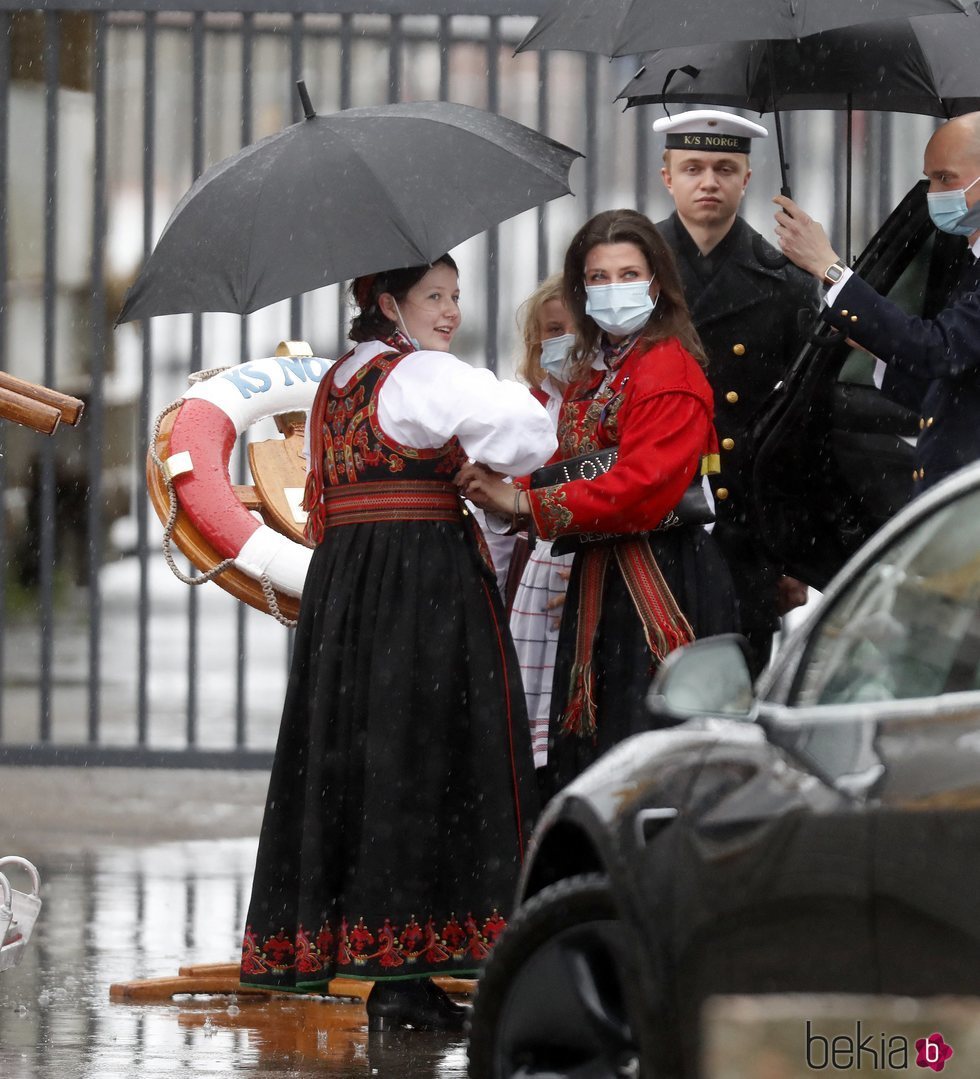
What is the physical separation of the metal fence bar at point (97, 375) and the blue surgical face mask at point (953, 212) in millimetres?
4145

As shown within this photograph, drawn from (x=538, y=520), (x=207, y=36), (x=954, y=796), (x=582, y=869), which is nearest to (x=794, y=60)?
(x=538, y=520)

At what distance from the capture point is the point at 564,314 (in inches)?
224

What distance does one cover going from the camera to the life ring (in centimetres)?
655

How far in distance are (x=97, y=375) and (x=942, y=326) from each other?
14.3 feet

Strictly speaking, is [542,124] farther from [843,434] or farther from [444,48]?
[843,434]

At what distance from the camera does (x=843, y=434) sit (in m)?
5.57

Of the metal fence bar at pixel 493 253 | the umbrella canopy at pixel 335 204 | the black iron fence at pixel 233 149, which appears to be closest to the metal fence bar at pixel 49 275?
the black iron fence at pixel 233 149

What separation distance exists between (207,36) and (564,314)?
12.2 feet

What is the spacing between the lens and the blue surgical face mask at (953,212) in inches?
196

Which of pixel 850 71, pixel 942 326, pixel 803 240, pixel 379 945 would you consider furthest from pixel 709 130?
pixel 379 945

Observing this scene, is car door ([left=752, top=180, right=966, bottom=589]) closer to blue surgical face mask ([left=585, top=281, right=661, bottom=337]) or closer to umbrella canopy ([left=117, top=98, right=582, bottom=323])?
blue surgical face mask ([left=585, top=281, right=661, bottom=337])

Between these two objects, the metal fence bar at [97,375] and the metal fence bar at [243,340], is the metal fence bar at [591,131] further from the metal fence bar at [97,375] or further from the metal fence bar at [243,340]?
A: the metal fence bar at [97,375]

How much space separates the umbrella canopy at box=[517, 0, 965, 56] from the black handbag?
2.88 feet

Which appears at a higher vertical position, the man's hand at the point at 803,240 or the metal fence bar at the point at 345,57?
the metal fence bar at the point at 345,57
